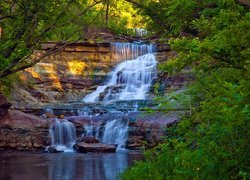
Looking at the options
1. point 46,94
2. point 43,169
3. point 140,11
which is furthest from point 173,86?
point 140,11

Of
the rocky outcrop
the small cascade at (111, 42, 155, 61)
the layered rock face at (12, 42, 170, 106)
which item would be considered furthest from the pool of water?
the small cascade at (111, 42, 155, 61)

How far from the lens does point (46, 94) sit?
29.0 metres

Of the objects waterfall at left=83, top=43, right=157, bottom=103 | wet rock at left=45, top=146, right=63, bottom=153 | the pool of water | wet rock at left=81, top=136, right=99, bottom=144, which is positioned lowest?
wet rock at left=45, top=146, right=63, bottom=153

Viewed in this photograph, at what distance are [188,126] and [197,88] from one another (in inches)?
25.1

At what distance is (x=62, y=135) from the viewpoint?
19.8 m

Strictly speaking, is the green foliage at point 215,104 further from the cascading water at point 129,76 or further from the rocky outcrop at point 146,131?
the cascading water at point 129,76

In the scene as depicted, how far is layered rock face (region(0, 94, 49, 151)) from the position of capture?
1867cm

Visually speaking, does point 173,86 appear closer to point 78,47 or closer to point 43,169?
point 78,47

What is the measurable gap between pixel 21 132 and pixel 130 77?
41.7 feet

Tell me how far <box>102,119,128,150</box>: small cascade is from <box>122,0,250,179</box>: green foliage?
34.8 feet

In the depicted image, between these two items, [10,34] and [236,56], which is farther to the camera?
[10,34]

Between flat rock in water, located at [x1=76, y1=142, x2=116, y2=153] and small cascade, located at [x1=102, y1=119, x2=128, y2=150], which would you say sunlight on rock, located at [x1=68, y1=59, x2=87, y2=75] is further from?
flat rock in water, located at [x1=76, y1=142, x2=116, y2=153]

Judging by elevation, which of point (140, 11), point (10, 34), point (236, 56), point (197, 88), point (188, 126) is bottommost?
point (188, 126)

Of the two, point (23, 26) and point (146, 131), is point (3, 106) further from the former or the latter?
point (23, 26)
